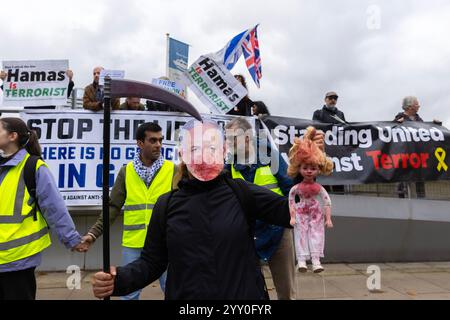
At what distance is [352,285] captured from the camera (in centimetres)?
563

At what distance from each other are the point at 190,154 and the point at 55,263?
208 inches

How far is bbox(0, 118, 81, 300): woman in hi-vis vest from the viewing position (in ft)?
9.41

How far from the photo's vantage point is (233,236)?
74.3 inches

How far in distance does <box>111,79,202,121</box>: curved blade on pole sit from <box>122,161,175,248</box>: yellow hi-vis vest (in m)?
1.88

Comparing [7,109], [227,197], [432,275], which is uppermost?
[7,109]

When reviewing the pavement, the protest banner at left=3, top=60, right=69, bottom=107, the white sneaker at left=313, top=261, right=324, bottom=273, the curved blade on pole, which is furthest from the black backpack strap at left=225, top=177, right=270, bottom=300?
the protest banner at left=3, top=60, right=69, bottom=107

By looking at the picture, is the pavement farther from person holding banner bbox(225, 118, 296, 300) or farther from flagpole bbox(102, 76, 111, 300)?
flagpole bbox(102, 76, 111, 300)

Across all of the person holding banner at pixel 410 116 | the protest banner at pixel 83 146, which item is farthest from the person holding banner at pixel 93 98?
the person holding banner at pixel 410 116

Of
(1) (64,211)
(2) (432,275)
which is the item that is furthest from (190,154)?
(2) (432,275)

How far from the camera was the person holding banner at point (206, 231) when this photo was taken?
1.86m

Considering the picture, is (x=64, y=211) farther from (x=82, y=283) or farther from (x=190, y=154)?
(x=82, y=283)

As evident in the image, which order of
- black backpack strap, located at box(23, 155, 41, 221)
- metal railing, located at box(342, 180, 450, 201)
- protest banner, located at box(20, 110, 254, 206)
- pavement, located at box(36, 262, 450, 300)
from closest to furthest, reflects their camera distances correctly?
black backpack strap, located at box(23, 155, 41, 221) → pavement, located at box(36, 262, 450, 300) → protest banner, located at box(20, 110, 254, 206) → metal railing, located at box(342, 180, 450, 201)

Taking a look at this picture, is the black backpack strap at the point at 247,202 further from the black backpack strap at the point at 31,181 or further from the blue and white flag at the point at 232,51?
the blue and white flag at the point at 232,51

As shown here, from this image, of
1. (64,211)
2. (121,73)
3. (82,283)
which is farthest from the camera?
(82,283)
